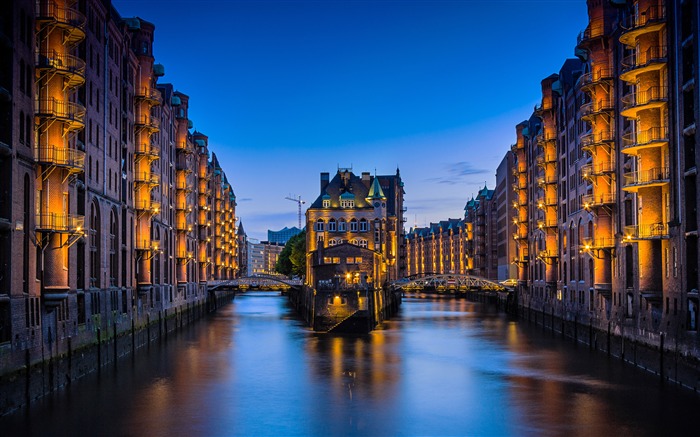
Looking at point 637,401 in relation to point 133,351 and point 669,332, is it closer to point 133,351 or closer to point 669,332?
point 669,332

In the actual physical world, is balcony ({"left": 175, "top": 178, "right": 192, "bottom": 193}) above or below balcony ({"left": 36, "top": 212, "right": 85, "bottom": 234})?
above

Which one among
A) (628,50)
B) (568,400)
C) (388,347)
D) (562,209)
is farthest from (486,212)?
(568,400)

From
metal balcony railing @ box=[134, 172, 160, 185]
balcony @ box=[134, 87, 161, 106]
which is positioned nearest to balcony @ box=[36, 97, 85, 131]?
balcony @ box=[134, 87, 161, 106]

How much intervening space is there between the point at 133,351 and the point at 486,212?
11267 centimetres

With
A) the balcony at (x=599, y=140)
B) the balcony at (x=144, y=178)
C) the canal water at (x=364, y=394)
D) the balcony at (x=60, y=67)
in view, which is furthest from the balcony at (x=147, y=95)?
Result: the balcony at (x=599, y=140)

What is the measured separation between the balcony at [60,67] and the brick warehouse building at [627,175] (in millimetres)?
29578

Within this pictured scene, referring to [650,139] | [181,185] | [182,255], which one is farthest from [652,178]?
[181,185]

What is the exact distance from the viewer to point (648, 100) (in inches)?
1783

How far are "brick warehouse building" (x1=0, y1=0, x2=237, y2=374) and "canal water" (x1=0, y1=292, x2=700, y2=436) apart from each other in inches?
158

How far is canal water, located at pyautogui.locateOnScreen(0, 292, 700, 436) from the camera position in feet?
109

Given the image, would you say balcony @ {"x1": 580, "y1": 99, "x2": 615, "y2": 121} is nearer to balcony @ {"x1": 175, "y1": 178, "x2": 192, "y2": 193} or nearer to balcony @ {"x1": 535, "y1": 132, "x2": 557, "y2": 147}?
balcony @ {"x1": 535, "y1": 132, "x2": 557, "y2": 147}

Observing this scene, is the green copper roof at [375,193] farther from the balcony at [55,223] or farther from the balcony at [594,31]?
the balcony at [55,223]

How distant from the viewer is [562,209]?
79.4m

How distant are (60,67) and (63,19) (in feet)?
8.54
